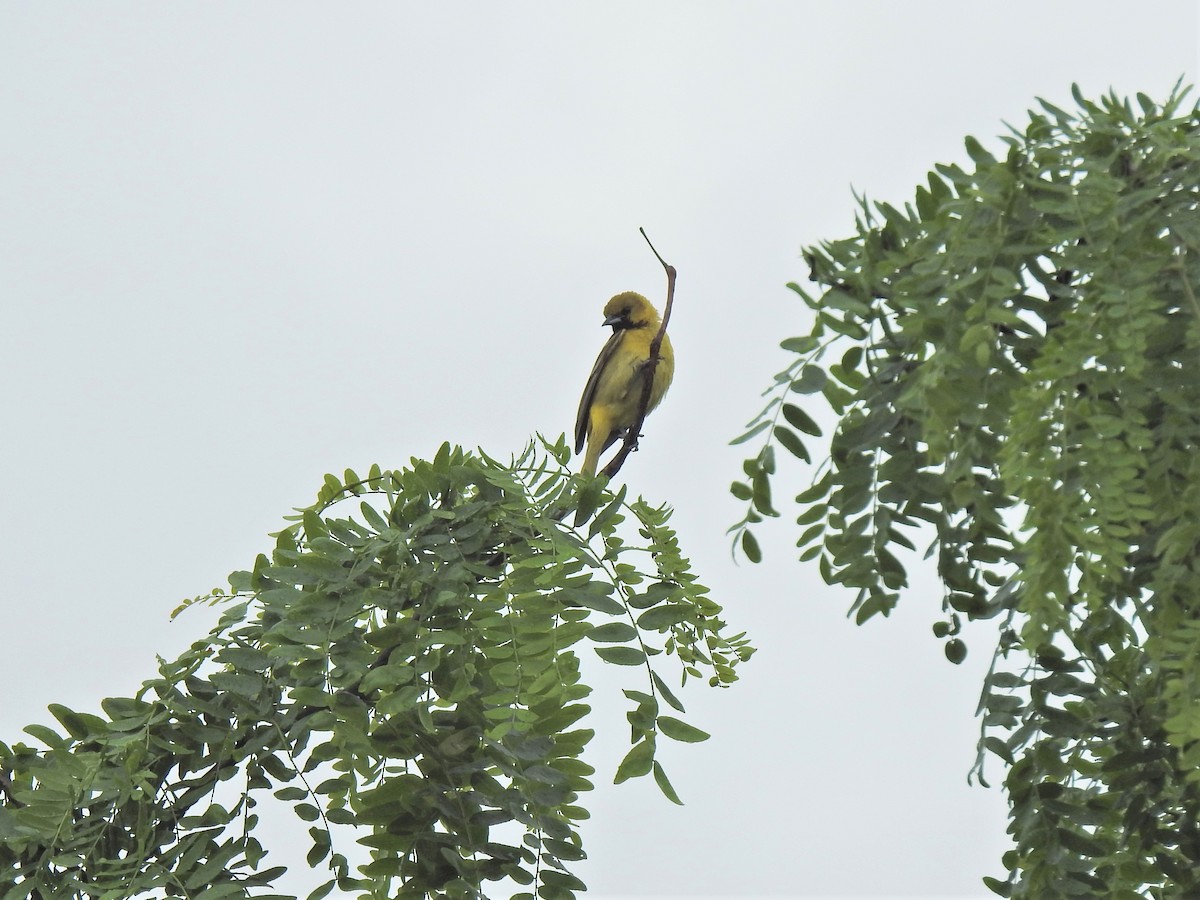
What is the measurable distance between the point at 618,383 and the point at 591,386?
0.10m

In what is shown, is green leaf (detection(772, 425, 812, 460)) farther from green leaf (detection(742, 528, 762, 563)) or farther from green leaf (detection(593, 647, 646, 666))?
green leaf (detection(593, 647, 646, 666))

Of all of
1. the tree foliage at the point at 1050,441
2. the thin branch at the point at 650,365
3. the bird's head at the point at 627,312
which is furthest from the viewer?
the bird's head at the point at 627,312

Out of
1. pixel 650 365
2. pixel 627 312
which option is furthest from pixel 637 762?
pixel 627 312

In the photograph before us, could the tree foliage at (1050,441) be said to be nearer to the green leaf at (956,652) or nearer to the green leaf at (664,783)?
the green leaf at (956,652)

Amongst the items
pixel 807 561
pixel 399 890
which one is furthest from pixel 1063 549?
pixel 399 890

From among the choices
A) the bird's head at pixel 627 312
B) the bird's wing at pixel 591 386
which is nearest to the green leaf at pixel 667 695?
the bird's wing at pixel 591 386

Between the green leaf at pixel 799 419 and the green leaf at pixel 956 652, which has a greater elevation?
the green leaf at pixel 799 419

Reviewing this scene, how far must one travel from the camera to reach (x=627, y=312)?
4.35m

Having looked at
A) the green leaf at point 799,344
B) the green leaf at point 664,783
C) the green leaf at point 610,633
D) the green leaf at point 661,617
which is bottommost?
the green leaf at point 664,783

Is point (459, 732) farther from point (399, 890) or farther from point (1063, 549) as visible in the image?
point (1063, 549)

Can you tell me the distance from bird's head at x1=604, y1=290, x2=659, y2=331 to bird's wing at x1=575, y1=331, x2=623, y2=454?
4 cm

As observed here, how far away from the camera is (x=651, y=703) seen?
1545 millimetres

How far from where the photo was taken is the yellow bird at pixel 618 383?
160 inches

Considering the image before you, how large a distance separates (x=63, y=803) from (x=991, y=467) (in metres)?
1.24
